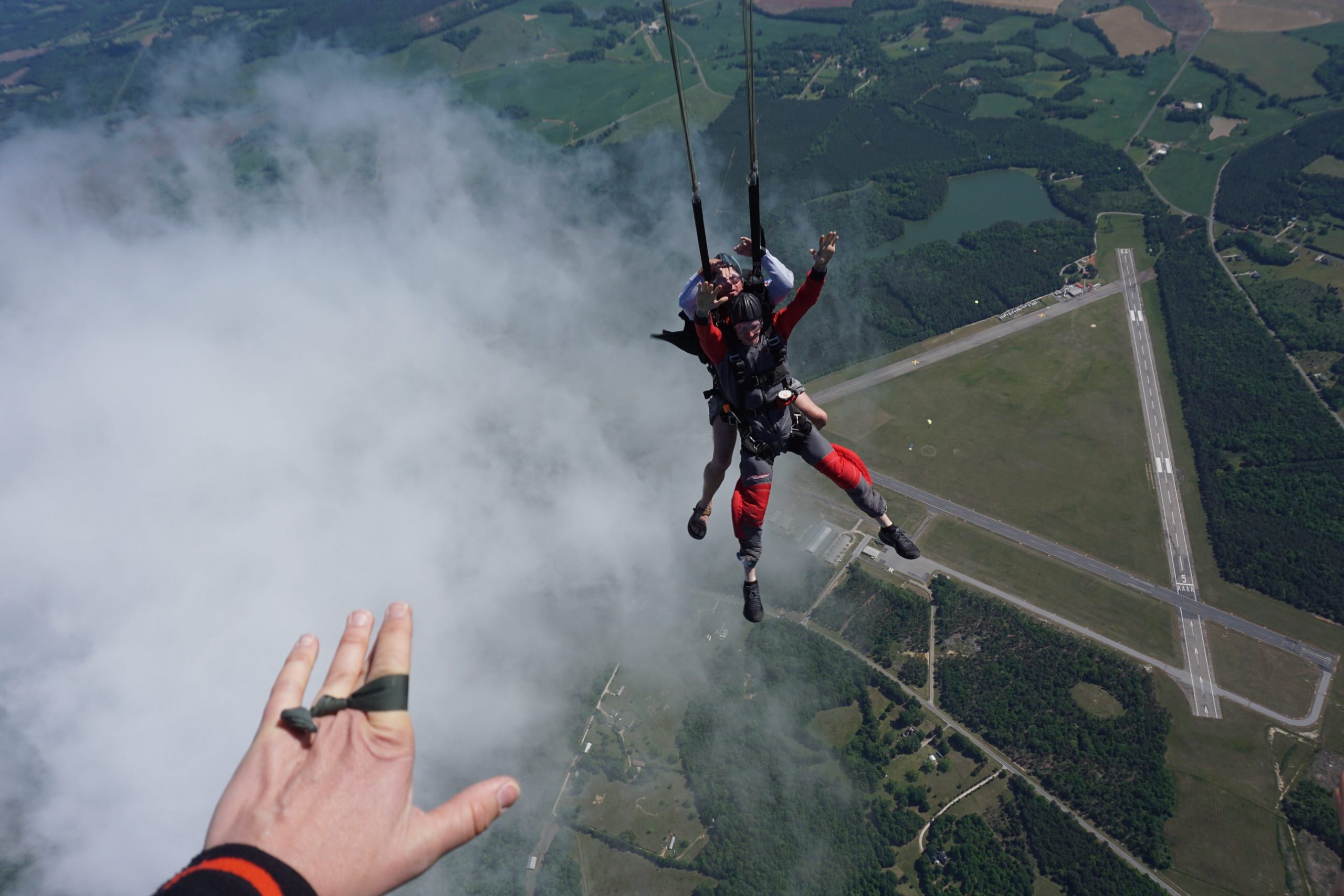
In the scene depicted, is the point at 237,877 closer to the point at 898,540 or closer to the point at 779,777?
the point at 898,540

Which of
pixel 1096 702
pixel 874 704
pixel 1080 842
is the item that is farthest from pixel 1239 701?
pixel 874 704

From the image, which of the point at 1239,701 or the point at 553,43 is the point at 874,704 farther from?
the point at 553,43

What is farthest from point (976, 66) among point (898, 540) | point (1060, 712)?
point (898, 540)

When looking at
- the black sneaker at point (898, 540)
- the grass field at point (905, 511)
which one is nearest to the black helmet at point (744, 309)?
the black sneaker at point (898, 540)

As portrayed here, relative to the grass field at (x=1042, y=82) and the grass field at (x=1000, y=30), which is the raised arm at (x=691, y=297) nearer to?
the grass field at (x=1042, y=82)

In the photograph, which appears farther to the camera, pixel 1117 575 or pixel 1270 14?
pixel 1270 14
